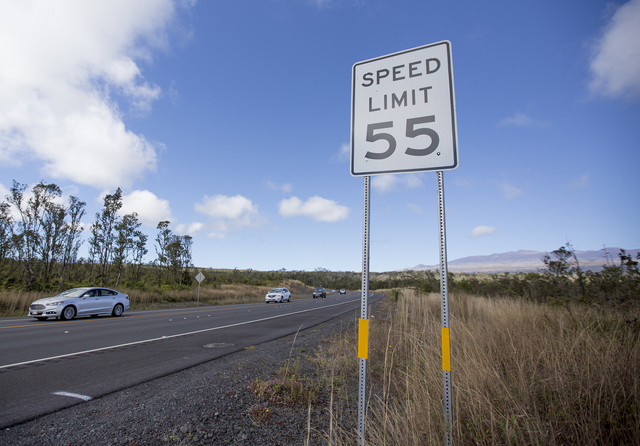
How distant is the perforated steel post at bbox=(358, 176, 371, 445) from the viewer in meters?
2.30

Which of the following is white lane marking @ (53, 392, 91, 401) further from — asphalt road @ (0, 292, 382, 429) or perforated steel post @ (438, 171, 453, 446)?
perforated steel post @ (438, 171, 453, 446)

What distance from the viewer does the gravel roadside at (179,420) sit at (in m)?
2.93

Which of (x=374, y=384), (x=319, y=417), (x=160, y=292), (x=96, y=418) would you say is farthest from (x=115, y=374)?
(x=160, y=292)

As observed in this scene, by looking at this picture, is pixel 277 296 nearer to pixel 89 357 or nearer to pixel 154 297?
pixel 154 297

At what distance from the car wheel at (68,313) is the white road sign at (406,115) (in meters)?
15.8

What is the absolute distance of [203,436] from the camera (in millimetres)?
2967

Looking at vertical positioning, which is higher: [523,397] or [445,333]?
[445,333]

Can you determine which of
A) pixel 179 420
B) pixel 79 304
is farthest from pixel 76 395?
pixel 79 304

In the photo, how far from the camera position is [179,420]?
332cm

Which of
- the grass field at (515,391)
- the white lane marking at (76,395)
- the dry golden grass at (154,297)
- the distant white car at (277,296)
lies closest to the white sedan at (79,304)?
the dry golden grass at (154,297)

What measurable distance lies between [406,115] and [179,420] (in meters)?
3.96

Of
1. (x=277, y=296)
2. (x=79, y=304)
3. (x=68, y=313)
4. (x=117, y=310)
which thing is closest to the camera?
(x=68, y=313)

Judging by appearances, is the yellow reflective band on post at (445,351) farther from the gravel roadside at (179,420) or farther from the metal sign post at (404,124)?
the gravel roadside at (179,420)

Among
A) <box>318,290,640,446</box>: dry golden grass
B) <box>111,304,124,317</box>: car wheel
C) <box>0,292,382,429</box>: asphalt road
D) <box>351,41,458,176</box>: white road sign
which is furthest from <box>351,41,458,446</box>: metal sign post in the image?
<box>111,304,124,317</box>: car wheel
